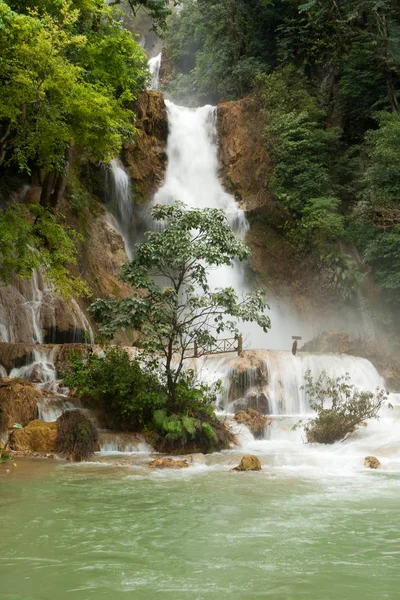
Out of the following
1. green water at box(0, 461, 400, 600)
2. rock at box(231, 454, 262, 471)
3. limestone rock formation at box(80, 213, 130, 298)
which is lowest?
green water at box(0, 461, 400, 600)

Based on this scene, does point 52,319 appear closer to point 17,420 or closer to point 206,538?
point 17,420

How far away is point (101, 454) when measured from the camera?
11.8 metres

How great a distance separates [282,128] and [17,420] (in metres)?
21.1

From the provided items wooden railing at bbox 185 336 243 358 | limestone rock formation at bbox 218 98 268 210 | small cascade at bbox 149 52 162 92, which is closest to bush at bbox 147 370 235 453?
wooden railing at bbox 185 336 243 358

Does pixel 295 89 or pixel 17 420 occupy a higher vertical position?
pixel 295 89

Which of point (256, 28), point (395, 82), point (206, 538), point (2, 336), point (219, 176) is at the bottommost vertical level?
point (206, 538)

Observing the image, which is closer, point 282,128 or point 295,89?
point 282,128

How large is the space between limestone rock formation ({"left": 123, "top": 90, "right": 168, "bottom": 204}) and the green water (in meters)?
19.4

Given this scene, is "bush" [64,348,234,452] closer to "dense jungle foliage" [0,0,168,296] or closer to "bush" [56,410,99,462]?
"bush" [56,410,99,462]

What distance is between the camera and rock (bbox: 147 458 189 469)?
10.6 m

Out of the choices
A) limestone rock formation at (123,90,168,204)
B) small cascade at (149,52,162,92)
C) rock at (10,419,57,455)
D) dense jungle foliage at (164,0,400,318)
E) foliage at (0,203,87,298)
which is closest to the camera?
rock at (10,419,57,455)

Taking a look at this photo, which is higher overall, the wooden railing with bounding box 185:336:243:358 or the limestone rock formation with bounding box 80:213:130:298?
the limestone rock formation with bounding box 80:213:130:298

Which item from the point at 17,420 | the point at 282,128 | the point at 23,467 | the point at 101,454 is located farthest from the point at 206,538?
the point at 282,128

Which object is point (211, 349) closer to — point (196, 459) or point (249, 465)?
point (196, 459)
